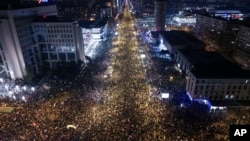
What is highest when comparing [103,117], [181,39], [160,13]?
[160,13]

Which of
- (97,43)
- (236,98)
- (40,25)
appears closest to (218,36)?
(236,98)

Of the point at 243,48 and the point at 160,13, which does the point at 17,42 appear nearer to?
the point at 243,48

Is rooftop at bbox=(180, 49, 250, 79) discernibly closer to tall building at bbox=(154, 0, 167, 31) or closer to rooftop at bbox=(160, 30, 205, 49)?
rooftop at bbox=(160, 30, 205, 49)

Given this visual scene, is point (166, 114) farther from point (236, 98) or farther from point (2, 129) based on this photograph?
point (2, 129)

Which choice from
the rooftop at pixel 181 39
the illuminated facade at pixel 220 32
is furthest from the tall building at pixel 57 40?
the illuminated facade at pixel 220 32

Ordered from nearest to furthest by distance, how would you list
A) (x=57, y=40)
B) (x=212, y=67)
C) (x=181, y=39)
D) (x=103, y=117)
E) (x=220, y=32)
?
(x=103, y=117), (x=212, y=67), (x=57, y=40), (x=181, y=39), (x=220, y=32)

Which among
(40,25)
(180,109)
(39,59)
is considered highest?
(40,25)

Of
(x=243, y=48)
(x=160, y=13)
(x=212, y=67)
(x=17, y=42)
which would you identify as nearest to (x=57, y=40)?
(x=17, y=42)
